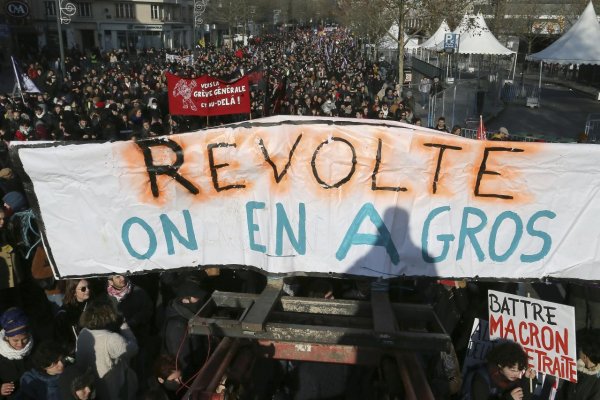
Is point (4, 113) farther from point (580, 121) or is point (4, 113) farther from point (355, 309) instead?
point (580, 121)

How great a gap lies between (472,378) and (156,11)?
2723 inches

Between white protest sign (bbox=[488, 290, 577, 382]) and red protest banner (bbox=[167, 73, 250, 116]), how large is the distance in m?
7.59

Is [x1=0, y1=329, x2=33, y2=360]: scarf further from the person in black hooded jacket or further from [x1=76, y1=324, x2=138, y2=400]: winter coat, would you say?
the person in black hooded jacket

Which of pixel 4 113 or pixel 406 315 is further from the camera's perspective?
pixel 4 113

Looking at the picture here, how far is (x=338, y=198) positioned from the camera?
3.30 metres

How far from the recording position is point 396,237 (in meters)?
3.34

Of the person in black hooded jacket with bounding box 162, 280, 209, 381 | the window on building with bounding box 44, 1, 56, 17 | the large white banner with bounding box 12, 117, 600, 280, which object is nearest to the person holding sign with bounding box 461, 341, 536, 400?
the large white banner with bounding box 12, 117, 600, 280

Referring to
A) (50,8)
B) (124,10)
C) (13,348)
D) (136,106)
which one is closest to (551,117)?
(136,106)

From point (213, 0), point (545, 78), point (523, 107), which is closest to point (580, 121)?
point (523, 107)

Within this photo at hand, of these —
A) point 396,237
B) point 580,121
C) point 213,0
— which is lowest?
point 580,121

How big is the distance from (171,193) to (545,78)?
40.7 m

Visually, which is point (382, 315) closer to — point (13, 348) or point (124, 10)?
point (13, 348)

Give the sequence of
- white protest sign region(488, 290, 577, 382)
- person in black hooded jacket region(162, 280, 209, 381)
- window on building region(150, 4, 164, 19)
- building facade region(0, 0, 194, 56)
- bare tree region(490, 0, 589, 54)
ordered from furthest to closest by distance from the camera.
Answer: window on building region(150, 4, 164, 19) → building facade region(0, 0, 194, 56) → bare tree region(490, 0, 589, 54) → person in black hooded jacket region(162, 280, 209, 381) → white protest sign region(488, 290, 577, 382)

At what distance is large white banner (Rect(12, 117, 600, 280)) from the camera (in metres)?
3.23
